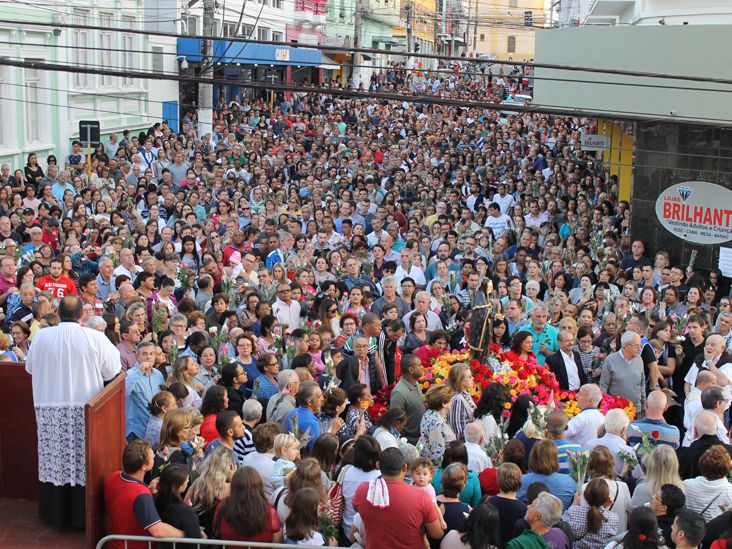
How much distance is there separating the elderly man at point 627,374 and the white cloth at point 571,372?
0.29m

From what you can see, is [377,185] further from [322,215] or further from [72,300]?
[72,300]

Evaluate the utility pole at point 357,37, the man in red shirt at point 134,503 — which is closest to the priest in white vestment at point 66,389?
the man in red shirt at point 134,503

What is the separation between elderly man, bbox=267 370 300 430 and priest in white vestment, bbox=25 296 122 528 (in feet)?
6.08

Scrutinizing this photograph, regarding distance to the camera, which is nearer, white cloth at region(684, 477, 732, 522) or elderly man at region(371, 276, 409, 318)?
white cloth at region(684, 477, 732, 522)

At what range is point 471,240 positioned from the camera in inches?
593

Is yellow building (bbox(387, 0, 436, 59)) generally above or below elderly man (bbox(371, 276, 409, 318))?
above

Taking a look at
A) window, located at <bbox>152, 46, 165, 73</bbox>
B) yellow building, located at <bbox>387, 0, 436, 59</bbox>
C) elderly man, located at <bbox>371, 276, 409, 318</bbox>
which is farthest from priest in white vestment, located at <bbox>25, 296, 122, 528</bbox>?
yellow building, located at <bbox>387, 0, 436, 59</bbox>

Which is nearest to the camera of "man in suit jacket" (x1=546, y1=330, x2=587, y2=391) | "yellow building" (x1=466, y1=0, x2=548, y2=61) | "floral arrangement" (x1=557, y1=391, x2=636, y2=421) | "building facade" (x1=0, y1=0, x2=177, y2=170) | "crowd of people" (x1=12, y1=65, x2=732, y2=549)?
"crowd of people" (x1=12, y1=65, x2=732, y2=549)

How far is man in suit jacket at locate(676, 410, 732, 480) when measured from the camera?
7715mm

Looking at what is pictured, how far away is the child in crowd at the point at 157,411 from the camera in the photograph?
26.1 feet

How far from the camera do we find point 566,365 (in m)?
10.5

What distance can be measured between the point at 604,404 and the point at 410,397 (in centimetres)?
185

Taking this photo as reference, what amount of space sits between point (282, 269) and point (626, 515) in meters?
6.62

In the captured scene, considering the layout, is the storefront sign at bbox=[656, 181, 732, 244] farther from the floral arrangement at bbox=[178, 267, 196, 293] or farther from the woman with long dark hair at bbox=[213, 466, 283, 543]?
the woman with long dark hair at bbox=[213, 466, 283, 543]
